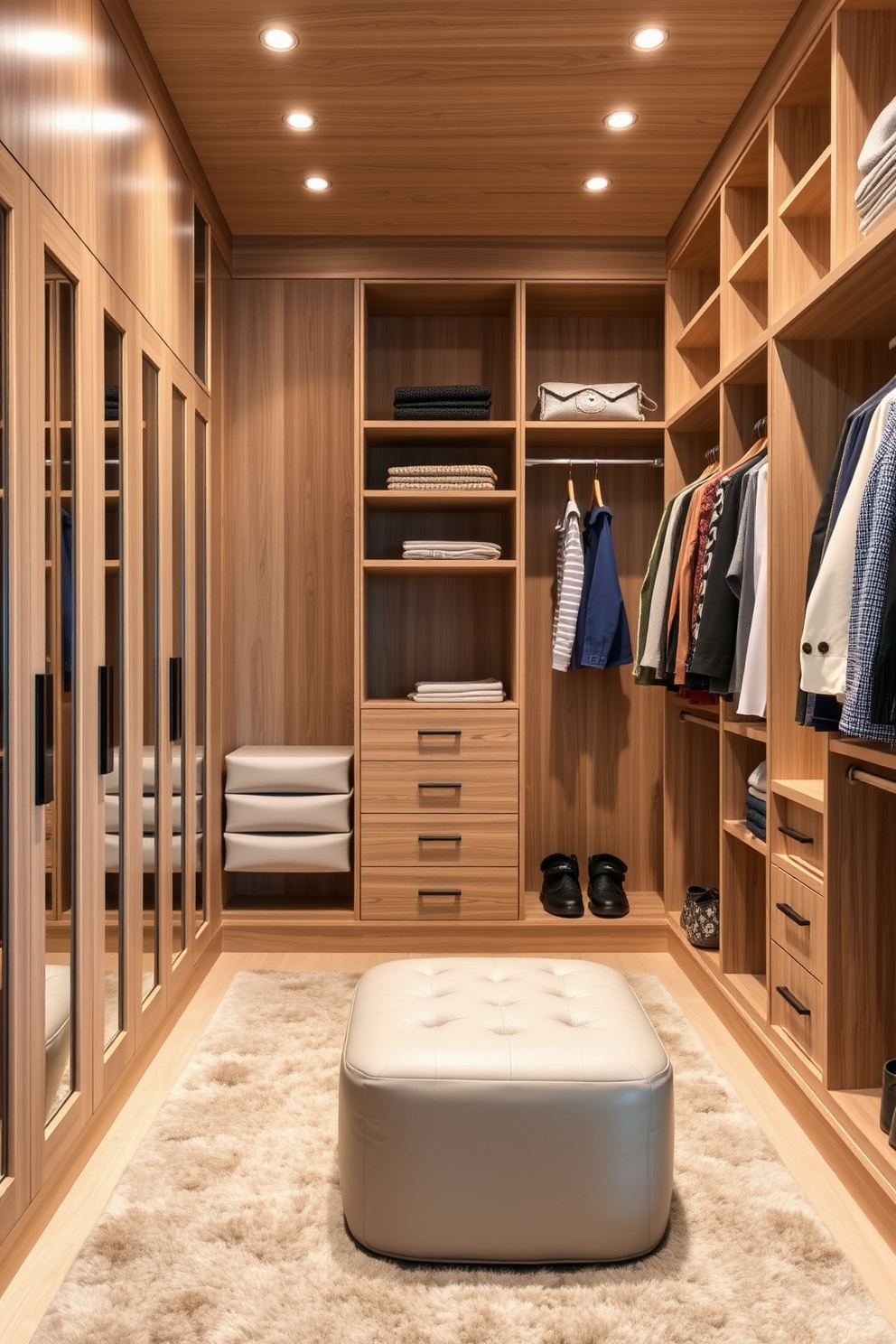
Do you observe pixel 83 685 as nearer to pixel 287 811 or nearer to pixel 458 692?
pixel 287 811

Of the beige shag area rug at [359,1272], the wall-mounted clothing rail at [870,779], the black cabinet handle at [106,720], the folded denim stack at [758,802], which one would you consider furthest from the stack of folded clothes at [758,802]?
the black cabinet handle at [106,720]

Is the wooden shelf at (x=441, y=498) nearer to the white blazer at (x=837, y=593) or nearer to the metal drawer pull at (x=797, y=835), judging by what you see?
the metal drawer pull at (x=797, y=835)

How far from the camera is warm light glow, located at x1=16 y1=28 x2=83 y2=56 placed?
1752mm

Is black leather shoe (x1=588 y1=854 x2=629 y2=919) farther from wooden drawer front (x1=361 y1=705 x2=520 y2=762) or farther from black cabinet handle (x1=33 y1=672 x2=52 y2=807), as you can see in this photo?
black cabinet handle (x1=33 y1=672 x2=52 y2=807)

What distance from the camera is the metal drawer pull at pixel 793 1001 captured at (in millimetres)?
2364

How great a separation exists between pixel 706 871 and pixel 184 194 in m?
2.93

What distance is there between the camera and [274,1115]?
2.32 m

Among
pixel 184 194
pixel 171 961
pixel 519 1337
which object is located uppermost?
pixel 184 194

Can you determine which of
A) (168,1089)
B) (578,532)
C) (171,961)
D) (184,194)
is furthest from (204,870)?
(184,194)

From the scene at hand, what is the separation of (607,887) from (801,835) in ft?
4.70

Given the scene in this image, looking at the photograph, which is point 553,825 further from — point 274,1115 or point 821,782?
point 274,1115

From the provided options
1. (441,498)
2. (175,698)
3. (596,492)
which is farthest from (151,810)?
(596,492)

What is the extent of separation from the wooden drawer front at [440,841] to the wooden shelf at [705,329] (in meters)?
1.86

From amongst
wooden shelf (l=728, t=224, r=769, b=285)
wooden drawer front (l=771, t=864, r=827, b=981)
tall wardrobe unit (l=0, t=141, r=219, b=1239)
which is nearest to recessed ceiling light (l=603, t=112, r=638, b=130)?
wooden shelf (l=728, t=224, r=769, b=285)
